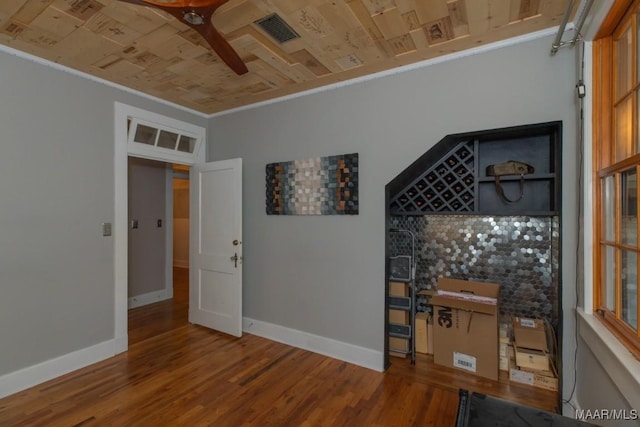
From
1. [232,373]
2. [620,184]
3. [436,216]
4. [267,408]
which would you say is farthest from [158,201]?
[620,184]

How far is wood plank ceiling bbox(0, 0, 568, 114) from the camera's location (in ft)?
5.93

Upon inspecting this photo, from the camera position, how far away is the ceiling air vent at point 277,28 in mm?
1908

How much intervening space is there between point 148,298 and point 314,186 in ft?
10.6

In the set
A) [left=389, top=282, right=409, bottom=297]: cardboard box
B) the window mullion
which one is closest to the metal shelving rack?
[left=389, top=282, right=409, bottom=297]: cardboard box

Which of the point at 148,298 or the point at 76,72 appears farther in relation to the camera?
the point at 148,298

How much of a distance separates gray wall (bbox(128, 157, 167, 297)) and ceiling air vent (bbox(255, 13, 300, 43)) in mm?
3215

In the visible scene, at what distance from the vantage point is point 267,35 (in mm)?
2088

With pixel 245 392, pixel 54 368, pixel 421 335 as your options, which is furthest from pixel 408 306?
pixel 54 368

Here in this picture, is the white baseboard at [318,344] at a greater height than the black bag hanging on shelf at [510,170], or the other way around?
the black bag hanging on shelf at [510,170]

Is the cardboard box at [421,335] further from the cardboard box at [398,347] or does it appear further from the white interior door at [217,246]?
the white interior door at [217,246]

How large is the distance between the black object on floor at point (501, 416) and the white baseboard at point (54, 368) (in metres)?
2.98

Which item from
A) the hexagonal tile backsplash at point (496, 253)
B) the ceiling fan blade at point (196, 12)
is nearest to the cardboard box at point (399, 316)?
the hexagonal tile backsplash at point (496, 253)

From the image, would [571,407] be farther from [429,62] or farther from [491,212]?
[429,62]

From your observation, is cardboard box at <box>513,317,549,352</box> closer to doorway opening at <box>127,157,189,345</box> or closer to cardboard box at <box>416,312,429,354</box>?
cardboard box at <box>416,312,429,354</box>
